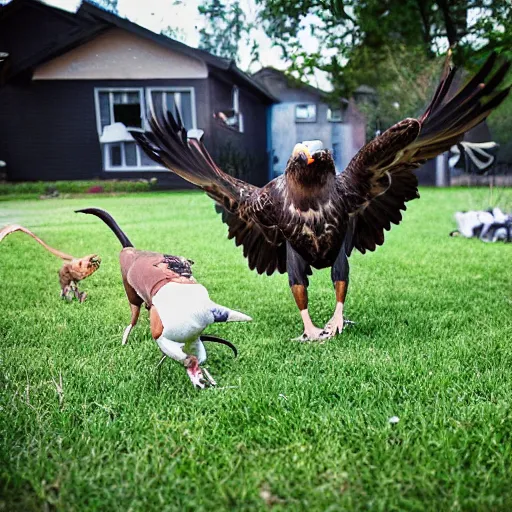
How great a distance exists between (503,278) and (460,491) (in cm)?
215

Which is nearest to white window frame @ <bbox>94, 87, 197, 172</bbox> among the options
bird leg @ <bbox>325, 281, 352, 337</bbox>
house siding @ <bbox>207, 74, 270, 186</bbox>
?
Result: house siding @ <bbox>207, 74, 270, 186</bbox>

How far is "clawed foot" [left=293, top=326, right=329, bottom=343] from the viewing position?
80.4 inches

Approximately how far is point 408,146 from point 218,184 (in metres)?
0.70

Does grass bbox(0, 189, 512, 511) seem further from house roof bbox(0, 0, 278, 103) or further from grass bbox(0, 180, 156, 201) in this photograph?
house roof bbox(0, 0, 278, 103)

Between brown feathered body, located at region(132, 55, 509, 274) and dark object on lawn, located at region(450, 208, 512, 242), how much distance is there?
2.04 meters

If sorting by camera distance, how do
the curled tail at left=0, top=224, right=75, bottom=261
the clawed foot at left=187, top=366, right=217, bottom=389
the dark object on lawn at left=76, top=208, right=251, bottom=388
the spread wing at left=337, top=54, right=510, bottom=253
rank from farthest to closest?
1. the spread wing at left=337, top=54, right=510, bottom=253
2. the curled tail at left=0, top=224, right=75, bottom=261
3. the clawed foot at left=187, top=366, right=217, bottom=389
4. the dark object on lawn at left=76, top=208, right=251, bottom=388

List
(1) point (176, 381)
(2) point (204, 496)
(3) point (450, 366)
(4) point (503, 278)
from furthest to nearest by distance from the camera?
1. (4) point (503, 278)
2. (3) point (450, 366)
3. (1) point (176, 381)
4. (2) point (204, 496)

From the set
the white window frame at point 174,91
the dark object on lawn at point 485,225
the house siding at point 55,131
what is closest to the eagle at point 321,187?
the white window frame at point 174,91

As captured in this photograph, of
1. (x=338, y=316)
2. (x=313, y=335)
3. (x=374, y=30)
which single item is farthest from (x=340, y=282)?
(x=374, y=30)

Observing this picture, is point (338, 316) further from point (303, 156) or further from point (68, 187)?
point (68, 187)

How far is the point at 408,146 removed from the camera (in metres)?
1.87

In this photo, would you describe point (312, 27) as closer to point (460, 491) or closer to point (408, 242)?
point (408, 242)

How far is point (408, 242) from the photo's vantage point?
378 cm

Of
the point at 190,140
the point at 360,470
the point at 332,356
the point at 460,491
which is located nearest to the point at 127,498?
the point at 360,470
